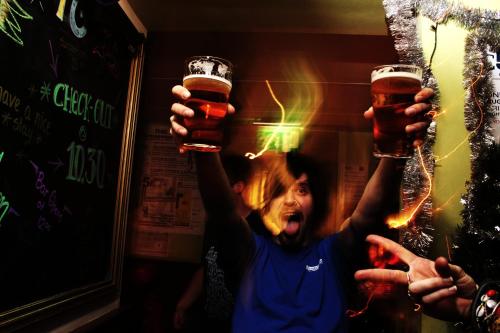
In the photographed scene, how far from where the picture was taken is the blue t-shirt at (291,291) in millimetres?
1878

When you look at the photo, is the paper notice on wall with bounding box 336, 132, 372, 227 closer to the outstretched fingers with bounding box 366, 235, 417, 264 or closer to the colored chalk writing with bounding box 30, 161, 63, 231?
the outstretched fingers with bounding box 366, 235, 417, 264

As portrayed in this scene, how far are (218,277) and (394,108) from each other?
1.36 meters

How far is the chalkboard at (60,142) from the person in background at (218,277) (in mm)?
448

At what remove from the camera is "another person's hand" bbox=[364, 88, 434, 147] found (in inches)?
52.6

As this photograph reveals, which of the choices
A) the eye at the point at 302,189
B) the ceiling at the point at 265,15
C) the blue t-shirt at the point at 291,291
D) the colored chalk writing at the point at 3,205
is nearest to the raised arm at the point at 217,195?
the blue t-shirt at the point at 291,291

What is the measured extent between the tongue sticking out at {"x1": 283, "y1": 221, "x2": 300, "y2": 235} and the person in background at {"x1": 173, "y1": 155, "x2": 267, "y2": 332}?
127mm

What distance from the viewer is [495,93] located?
1947 mm

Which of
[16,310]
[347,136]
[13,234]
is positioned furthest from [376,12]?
[16,310]

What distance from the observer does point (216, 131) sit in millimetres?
1424

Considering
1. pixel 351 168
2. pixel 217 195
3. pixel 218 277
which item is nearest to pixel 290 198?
pixel 351 168

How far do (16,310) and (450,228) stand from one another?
1957 mm

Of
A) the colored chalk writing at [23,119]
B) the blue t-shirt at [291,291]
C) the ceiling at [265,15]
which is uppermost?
the ceiling at [265,15]

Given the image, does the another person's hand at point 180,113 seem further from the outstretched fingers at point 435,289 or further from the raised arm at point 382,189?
the outstretched fingers at point 435,289

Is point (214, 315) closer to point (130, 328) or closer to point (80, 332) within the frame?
point (130, 328)
